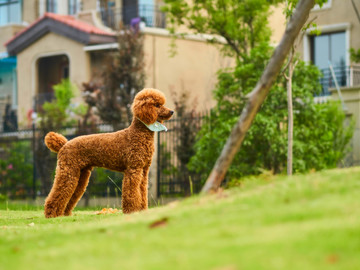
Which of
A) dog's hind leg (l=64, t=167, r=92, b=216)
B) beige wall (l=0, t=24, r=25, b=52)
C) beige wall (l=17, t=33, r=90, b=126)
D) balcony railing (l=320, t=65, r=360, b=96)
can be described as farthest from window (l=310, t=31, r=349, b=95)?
dog's hind leg (l=64, t=167, r=92, b=216)

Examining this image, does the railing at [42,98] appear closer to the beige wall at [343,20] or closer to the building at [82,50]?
the building at [82,50]

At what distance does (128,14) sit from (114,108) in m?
6.84

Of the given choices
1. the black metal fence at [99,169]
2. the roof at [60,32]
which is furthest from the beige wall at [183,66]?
the black metal fence at [99,169]

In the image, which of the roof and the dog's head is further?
the roof

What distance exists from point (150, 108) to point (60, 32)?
15958 millimetres

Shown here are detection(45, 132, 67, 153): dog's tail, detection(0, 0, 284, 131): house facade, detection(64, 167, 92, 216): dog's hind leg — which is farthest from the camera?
detection(0, 0, 284, 131): house facade

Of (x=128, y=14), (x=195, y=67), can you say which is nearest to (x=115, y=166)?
(x=195, y=67)

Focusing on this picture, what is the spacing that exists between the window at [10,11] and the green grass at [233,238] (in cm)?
2366

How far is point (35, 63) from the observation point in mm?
24891

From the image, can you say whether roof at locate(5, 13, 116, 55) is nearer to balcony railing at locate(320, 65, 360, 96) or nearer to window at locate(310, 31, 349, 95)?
balcony railing at locate(320, 65, 360, 96)

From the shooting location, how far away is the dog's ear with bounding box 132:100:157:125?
27.3ft

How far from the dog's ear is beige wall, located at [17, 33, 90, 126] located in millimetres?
14537

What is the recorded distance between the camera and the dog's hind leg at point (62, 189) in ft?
28.9

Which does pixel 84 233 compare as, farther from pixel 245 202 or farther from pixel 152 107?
pixel 152 107
